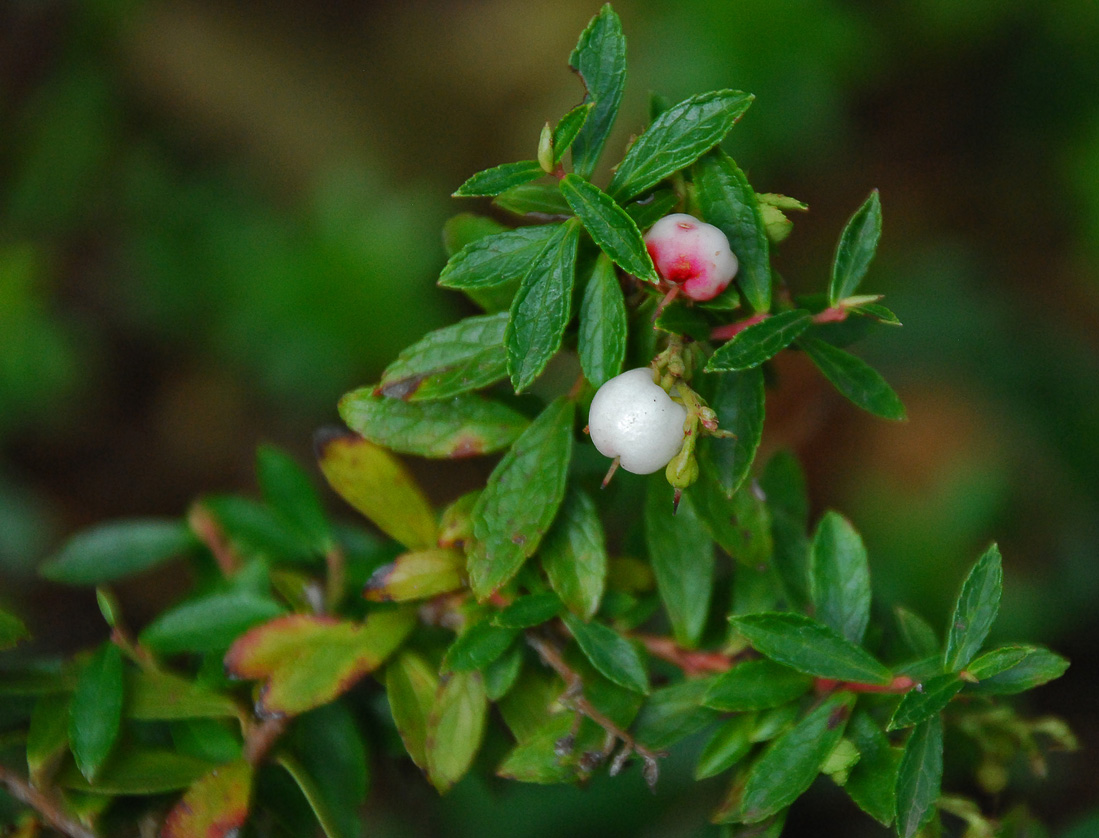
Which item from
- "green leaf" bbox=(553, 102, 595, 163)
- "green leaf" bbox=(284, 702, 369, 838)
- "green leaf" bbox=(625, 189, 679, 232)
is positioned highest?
"green leaf" bbox=(553, 102, 595, 163)

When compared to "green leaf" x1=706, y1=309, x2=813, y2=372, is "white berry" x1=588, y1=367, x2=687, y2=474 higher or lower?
lower

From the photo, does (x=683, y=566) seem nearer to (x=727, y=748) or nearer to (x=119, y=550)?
(x=727, y=748)

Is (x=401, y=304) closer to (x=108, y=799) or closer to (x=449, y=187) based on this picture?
(x=449, y=187)

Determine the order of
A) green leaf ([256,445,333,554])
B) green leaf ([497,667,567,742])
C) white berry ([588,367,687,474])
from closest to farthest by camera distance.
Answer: white berry ([588,367,687,474]) < green leaf ([497,667,567,742]) < green leaf ([256,445,333,554])

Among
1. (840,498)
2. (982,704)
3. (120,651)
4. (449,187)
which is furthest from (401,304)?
(982,704)

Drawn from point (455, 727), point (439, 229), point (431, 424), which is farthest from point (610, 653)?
point (439, 229)

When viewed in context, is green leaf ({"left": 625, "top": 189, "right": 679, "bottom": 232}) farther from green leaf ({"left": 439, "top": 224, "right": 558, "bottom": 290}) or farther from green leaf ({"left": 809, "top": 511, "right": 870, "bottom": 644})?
green leaf ({"left": 809, "top": 511, "right": 870, "bottom": 644})

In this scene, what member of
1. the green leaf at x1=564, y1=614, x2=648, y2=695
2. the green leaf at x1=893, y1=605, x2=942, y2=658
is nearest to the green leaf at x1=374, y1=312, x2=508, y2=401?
the green leaf at x1=564, y1=614, x2=648, y2=695
